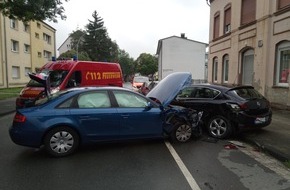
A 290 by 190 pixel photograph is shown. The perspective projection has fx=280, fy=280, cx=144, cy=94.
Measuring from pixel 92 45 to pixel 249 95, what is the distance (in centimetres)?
6496

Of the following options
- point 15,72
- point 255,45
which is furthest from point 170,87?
point 15,72

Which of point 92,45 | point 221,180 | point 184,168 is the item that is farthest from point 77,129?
point 92,45

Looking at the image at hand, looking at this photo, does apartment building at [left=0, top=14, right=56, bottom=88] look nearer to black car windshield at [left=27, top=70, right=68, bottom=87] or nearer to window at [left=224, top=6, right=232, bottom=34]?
black car windshield at [left=27, top=70, right=68, bottom=87]

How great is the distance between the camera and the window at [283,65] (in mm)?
12094

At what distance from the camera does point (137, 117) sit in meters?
6.35

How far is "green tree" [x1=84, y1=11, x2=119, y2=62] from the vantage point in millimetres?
69562

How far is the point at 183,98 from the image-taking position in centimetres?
858

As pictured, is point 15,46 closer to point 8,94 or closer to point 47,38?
point 47,38

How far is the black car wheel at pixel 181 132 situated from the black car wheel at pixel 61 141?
94.5 inches

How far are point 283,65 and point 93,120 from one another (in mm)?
9976

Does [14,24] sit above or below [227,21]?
above

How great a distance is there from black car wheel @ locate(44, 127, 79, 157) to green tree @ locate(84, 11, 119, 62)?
212ft

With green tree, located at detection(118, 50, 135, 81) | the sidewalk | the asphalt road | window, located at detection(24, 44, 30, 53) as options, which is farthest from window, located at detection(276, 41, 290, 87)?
green tree, located at detection(118, 50, 135, 81)

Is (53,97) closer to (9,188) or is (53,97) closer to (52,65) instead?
(9,188)
